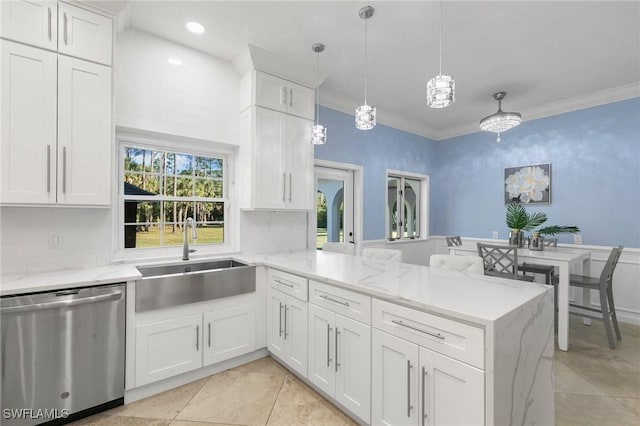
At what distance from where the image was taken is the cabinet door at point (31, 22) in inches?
71.3

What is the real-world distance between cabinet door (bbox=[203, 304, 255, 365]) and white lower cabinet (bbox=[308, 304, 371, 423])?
0.71 m

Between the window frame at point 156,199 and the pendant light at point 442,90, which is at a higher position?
the pendant light at point 442,90

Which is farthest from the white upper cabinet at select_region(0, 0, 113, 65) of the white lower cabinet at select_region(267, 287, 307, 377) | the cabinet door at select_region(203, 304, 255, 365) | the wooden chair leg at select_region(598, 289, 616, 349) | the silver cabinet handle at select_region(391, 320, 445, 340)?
the wooden chair leg at select_region(598, 289, 616, 349)

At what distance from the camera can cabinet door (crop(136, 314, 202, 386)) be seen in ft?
6.73

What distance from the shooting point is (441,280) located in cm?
181

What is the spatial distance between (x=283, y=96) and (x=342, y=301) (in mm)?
2261

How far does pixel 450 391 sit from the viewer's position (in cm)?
128

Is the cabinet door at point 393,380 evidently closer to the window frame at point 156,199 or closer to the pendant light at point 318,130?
the pendant light at point 318,130

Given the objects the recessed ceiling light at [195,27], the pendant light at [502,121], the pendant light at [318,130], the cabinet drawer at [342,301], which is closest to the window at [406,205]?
the pendant light at [502,121]

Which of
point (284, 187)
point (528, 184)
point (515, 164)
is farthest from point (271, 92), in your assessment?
point (528, 184)

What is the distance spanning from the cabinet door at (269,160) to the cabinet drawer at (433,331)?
5.70ft

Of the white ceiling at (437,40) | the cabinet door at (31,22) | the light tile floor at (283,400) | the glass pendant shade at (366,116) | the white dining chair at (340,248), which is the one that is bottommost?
the light tile floor at (283,400)

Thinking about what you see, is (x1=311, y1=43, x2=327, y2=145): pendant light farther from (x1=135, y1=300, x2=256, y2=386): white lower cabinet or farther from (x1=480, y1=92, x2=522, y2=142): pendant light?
(x1=480, y1=92, x2=522, y2=142): pendant light

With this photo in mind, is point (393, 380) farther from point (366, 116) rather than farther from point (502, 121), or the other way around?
point (502, 121)
